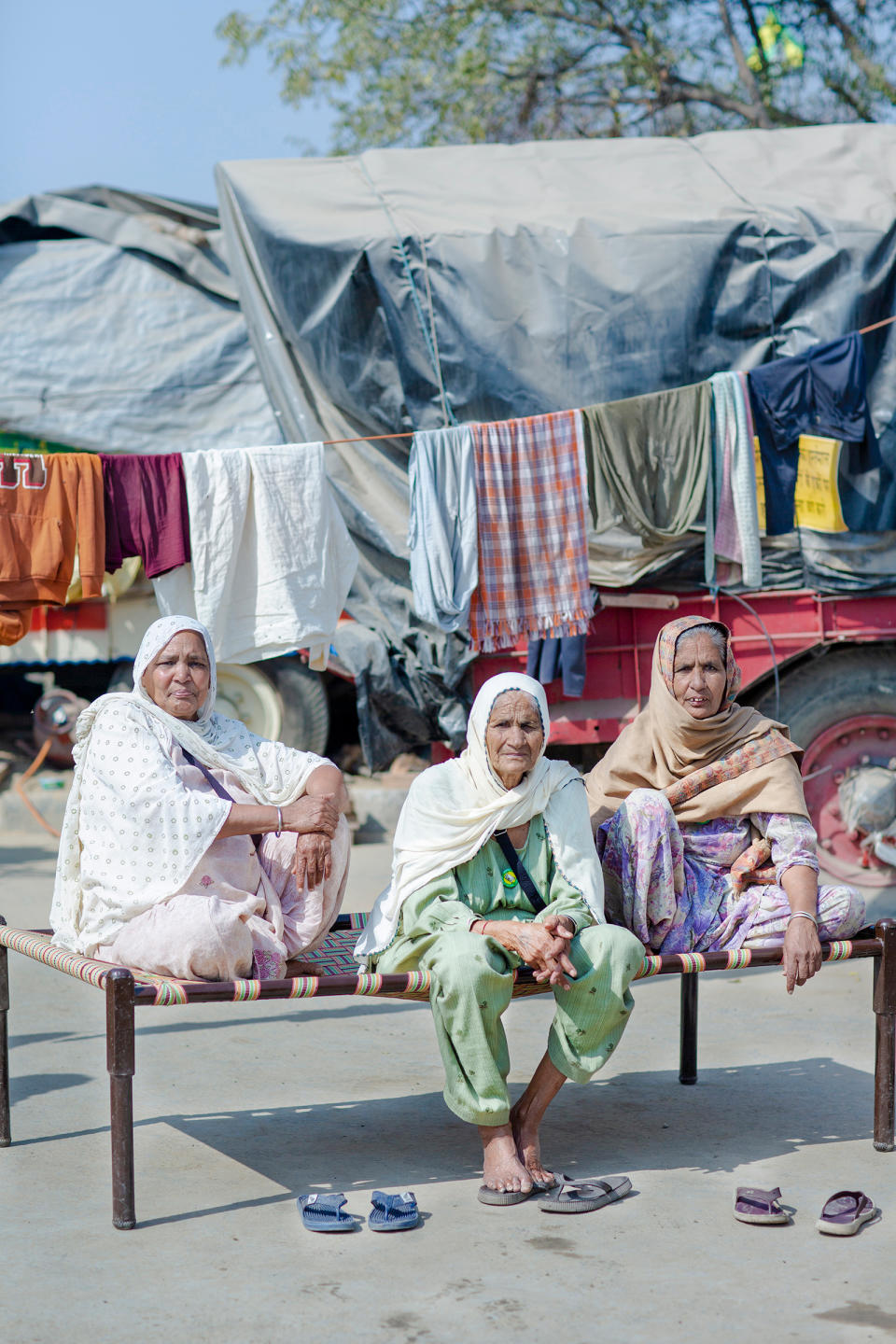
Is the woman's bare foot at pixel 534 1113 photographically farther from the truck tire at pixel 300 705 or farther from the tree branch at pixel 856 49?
the tree branch at pixel 856 49

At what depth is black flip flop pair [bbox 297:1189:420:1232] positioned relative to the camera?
2.84 metres

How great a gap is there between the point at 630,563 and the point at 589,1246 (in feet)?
12.4

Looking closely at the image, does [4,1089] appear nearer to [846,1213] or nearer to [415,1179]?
[415,1179]

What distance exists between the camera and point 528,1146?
10.3 ft

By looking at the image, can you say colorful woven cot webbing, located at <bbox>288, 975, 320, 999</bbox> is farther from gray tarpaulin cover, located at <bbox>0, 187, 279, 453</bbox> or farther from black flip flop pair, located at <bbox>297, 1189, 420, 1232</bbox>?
gray tarpaulin cover, located at <bbox>0, 187, 279, 453</bbox>

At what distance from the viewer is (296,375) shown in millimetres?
6449

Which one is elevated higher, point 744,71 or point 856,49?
point 856,49

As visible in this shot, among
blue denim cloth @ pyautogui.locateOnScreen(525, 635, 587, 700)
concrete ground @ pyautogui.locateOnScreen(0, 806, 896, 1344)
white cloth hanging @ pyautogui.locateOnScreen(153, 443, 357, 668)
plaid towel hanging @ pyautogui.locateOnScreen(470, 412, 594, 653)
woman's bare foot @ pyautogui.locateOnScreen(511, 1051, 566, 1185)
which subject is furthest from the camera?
blue denim cloth @ pyautogui.locateOnScreen(525, 635, 587, 700)

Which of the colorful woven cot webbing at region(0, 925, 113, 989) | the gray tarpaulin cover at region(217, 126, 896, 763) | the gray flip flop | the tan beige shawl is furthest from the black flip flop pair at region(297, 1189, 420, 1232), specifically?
the gray tarpaulin cover at region(217, 126, 896, 763)

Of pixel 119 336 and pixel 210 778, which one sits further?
pixel 119 336

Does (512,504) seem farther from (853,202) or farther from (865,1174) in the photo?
(865,1174)

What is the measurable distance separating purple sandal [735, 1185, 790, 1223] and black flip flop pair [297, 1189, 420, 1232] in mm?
687

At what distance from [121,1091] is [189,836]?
0.66 m

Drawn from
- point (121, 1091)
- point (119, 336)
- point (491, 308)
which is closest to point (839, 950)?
point (121, 1091)
